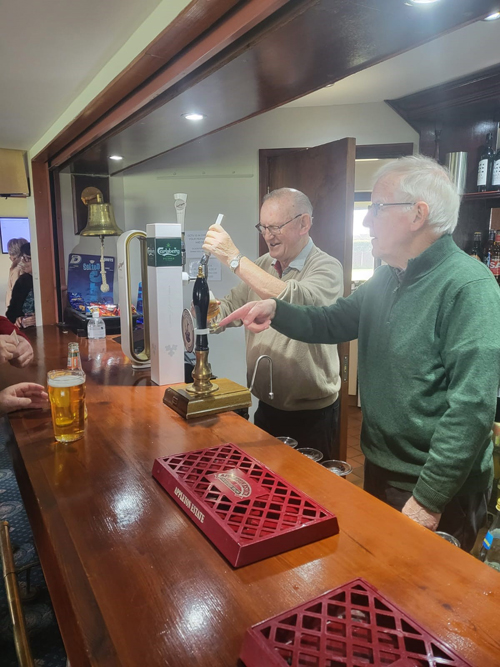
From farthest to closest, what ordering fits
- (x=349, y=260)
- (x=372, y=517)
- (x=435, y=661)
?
(x=349, y=260) → (x=372, y=517) → (x=435, y=661)

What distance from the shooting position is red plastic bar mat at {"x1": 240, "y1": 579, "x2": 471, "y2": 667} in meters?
0.56

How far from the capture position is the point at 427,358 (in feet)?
4.04

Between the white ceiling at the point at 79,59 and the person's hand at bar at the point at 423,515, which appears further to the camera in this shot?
the white ceiling at the point at 79,59

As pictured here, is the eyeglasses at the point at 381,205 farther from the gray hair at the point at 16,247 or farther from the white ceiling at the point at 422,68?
the gray hair at the point at 16,247

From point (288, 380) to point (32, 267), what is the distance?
2.79 m

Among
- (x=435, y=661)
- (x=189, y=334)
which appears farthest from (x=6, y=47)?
(x=435, y=661)

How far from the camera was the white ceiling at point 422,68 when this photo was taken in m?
2.45

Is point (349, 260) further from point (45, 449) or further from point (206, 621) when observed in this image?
point (206, 621)

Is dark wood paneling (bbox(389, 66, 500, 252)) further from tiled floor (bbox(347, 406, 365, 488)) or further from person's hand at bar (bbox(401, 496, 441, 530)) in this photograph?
person's hand at bar (bbox(401, 496, 441, 530))

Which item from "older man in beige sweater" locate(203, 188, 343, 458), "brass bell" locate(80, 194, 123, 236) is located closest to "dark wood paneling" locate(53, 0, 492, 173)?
"older man in beige sweater" locate(203, 188, 343, 458)

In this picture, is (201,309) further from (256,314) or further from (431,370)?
(431,370)

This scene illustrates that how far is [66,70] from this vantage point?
201 centimetres

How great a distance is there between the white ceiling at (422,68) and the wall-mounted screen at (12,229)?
170 inches

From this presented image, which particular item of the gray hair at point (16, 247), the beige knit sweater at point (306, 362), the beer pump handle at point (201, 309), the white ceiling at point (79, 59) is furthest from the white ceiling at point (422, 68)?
the gray hair at point (16, 247)
